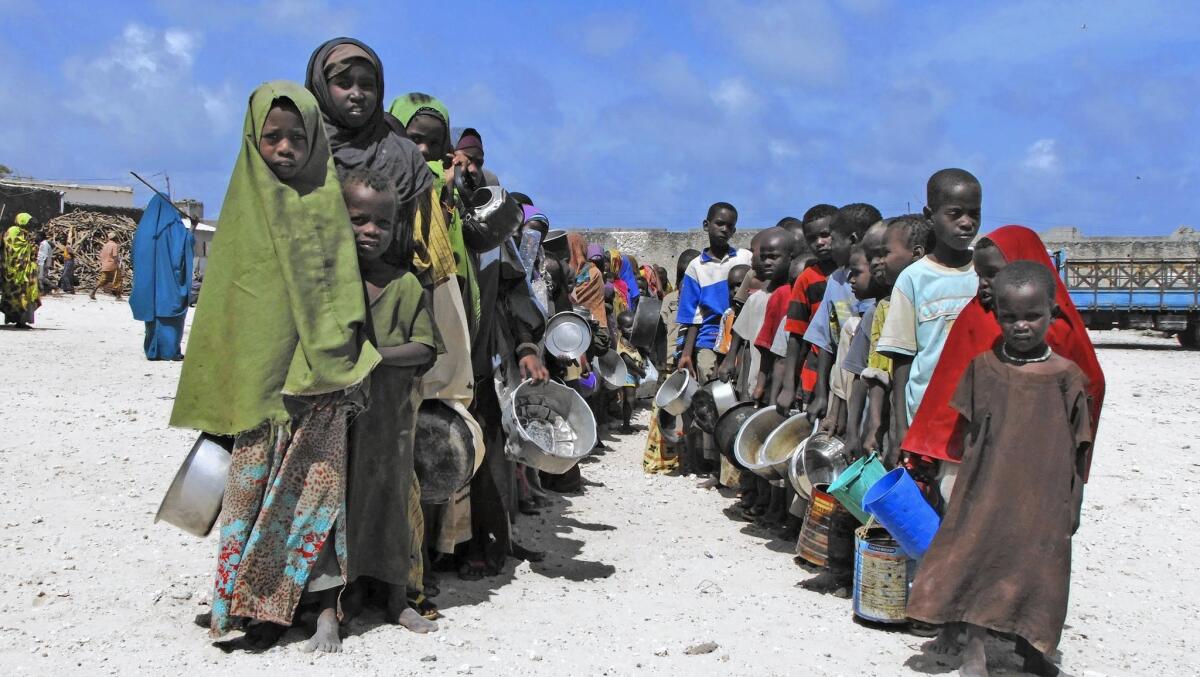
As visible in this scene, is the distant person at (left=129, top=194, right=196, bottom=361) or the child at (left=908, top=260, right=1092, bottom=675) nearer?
the child at (left=908, top=260, right=1092, bottom=675)

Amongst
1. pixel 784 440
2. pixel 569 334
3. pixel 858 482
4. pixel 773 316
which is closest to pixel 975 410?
pixel 858 482

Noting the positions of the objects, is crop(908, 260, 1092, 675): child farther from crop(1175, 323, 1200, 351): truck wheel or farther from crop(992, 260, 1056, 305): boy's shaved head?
crop(1175, 323, 1200, 351): truck wheel

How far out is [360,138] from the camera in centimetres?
431

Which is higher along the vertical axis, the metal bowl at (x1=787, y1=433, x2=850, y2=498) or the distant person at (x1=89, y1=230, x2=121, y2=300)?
the distant person at (x1=89, y1=230, x2=121, y2=300)

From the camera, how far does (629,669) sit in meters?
3.99

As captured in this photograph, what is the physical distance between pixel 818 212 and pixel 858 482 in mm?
2611

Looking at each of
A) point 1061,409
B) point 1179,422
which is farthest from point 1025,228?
point 1179,422

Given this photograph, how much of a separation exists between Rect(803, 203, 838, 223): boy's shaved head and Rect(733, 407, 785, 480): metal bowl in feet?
4.14

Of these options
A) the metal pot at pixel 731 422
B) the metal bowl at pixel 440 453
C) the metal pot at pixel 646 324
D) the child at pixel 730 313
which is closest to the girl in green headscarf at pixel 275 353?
the metal bowl at pixel 440 453

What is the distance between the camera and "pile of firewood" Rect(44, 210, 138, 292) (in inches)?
1169

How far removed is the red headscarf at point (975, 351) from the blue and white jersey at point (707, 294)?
4.18 m

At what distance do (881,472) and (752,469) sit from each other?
57.6 inches

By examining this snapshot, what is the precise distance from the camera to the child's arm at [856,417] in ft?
16.2

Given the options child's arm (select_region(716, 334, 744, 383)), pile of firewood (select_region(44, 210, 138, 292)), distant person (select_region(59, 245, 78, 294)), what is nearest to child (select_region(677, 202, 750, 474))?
child's arm (select_region(716, 334, 744, 383))
